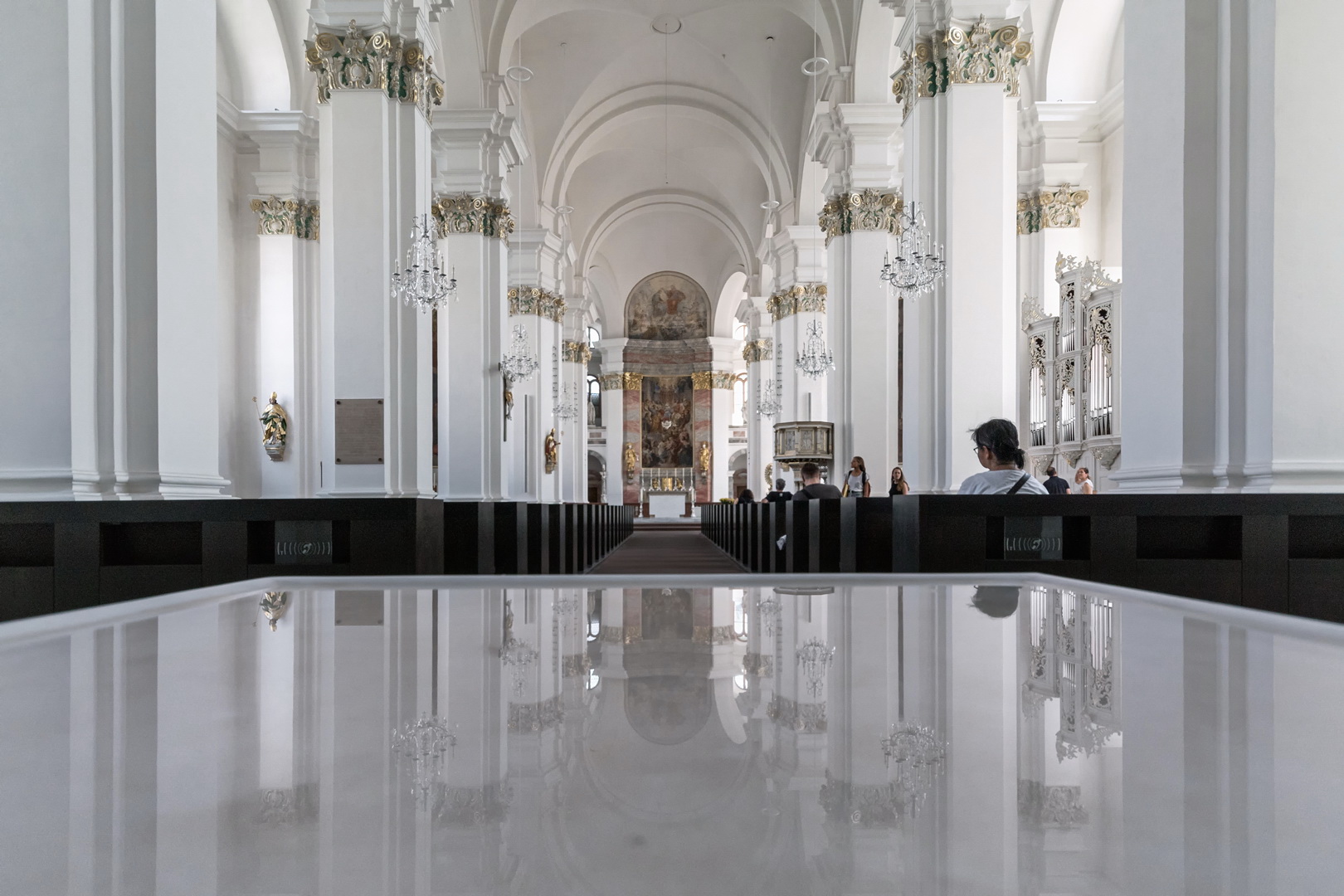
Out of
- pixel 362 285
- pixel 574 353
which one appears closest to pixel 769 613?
pixel 362 285

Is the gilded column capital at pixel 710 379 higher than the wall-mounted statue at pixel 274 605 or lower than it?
higher

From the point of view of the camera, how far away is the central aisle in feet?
35.8

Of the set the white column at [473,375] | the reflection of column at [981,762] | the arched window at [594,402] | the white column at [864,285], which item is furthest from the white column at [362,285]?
the arched window at [594,402]

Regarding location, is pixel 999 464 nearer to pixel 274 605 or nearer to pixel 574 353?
pixel 274 605

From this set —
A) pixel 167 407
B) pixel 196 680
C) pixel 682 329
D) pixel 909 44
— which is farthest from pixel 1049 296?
pixel 682 329

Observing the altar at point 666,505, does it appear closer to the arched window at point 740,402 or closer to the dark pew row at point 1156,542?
the arched window at point 740,402

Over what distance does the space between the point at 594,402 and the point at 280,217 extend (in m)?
26.4

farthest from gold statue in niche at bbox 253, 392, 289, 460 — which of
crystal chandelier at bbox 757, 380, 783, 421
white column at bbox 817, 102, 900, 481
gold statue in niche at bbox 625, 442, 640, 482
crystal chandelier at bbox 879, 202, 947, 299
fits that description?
gold statue in niche at bbox 625, 442, 640, 482

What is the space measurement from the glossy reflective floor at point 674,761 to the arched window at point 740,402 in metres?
36.3

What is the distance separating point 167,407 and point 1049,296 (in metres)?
11.5

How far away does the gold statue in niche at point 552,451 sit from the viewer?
1862 centimetres

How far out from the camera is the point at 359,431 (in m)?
7.56

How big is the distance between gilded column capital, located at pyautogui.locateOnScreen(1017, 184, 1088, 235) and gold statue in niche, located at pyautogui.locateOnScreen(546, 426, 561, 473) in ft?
33.7

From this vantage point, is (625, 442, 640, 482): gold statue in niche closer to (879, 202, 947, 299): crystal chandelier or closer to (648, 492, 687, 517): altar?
(648, 492, 687, 517): altar
